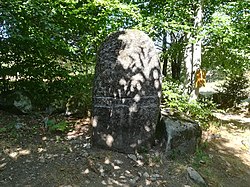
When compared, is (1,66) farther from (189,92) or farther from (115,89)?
(189,92)

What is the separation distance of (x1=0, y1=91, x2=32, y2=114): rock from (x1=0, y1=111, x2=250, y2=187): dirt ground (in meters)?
0.30

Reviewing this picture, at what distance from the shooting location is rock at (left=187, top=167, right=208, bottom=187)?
175 inches

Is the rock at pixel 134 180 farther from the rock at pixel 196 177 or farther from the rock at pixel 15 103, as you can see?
the rock at pixel 15 103

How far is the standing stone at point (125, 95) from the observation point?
16.2 ft

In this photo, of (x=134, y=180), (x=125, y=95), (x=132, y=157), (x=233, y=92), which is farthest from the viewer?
(x=233, y=92)

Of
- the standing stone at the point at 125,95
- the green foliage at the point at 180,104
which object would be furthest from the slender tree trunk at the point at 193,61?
the standing stone at the point at 125,95

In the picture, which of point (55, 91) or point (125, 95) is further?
point (55, 91)

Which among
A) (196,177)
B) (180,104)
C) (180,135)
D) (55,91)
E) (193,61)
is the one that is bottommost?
(196,177)

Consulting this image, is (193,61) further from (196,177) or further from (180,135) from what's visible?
(196,177)

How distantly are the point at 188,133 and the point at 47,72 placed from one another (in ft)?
12.2

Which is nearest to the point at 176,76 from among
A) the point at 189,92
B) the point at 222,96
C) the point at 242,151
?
the point at 222,96

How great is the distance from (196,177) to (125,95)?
6.06 ft

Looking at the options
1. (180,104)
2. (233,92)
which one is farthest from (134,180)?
(233,92)

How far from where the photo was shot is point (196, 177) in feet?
14.8
